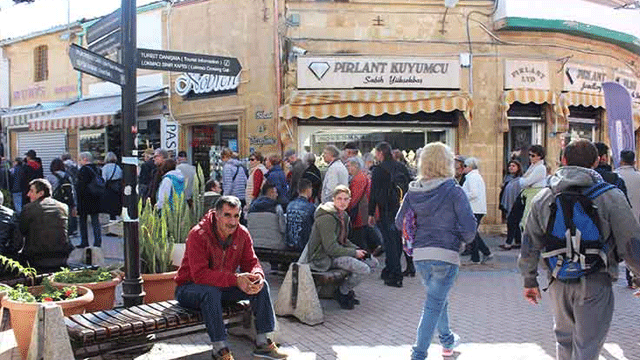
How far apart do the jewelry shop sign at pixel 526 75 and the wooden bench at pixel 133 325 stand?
31.9ft

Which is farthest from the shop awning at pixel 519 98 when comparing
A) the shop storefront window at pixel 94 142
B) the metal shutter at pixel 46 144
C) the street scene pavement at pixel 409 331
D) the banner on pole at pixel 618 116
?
the metal shutter at pixel 46 144

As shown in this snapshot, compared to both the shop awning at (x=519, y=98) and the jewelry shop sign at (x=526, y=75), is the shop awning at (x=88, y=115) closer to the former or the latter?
the shop awning at (x=519, y=98)

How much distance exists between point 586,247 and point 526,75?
1016 centimetres

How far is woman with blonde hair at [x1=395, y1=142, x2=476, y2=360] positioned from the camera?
4.29 metres

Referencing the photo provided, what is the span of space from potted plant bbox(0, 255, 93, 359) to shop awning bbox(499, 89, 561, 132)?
391 inches

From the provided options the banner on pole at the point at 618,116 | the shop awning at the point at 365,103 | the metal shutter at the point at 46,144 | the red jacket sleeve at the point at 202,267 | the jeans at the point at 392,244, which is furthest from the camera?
the metal shutter at the point at 46,144

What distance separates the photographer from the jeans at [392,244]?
7.24 m

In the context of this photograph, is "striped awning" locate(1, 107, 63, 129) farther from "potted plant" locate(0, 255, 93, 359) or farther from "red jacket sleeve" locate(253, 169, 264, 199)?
"potted plant" locate(0, 255, 93, 359)

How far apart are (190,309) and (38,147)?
15.4 meters

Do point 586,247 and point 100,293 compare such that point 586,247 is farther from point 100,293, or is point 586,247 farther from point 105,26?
point 105,26

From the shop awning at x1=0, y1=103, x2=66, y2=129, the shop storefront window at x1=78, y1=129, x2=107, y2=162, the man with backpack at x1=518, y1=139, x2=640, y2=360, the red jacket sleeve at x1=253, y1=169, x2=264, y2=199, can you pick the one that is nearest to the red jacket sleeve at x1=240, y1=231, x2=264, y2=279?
the man with backpack at x1=518, y1=139, x2=640, y2=360

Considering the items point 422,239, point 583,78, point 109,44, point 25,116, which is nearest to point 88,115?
point 25,116

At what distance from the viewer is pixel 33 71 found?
17.8 metres

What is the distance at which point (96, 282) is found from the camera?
4.95 m
